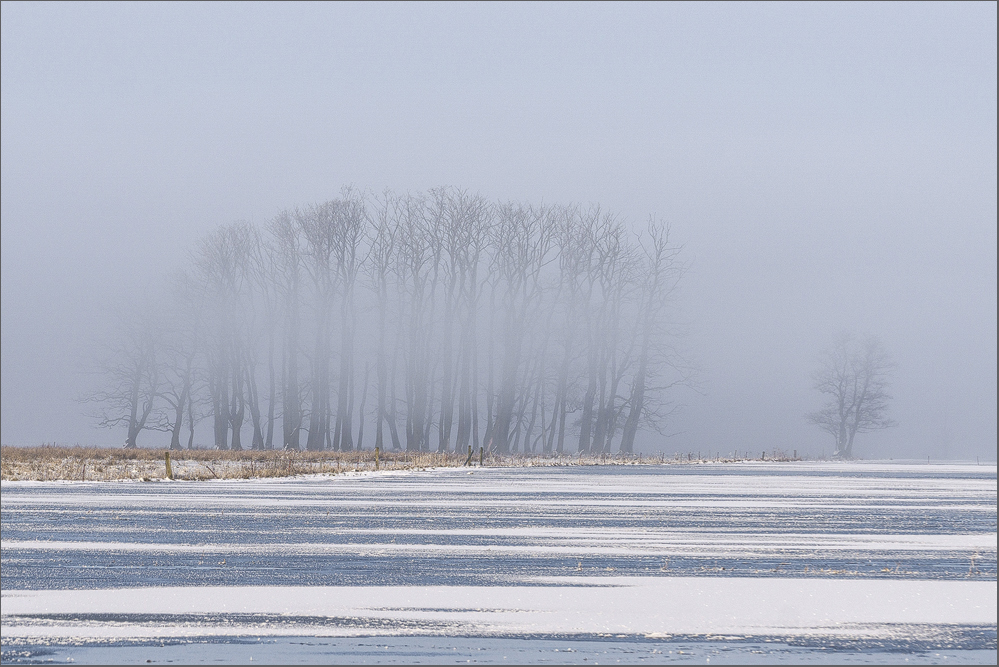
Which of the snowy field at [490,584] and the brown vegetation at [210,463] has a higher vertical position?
the snowy field at [490,584]

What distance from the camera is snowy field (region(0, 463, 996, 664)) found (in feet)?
27.6

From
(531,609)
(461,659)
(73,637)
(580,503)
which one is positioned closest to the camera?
(461,659)

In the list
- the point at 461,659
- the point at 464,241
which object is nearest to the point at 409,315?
the point at 464,241

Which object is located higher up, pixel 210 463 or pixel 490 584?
pixel 490 584

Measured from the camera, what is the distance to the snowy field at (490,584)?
8.40m

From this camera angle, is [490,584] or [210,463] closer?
[490,584]

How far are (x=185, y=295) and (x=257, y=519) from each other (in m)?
64.1

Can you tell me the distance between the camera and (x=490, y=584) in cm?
1160

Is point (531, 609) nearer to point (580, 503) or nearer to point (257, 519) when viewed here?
point (257, 519)

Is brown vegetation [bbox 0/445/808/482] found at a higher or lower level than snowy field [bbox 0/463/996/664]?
lower

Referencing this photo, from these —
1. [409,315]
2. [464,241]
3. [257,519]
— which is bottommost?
[257,519]

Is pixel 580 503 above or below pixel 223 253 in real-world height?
below

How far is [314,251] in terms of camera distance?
77500 millimetres

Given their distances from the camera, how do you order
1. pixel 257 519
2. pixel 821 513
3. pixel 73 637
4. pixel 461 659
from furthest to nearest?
pixel 821 513
pixel 257 519
pixel 73 637
pixel 461 659
